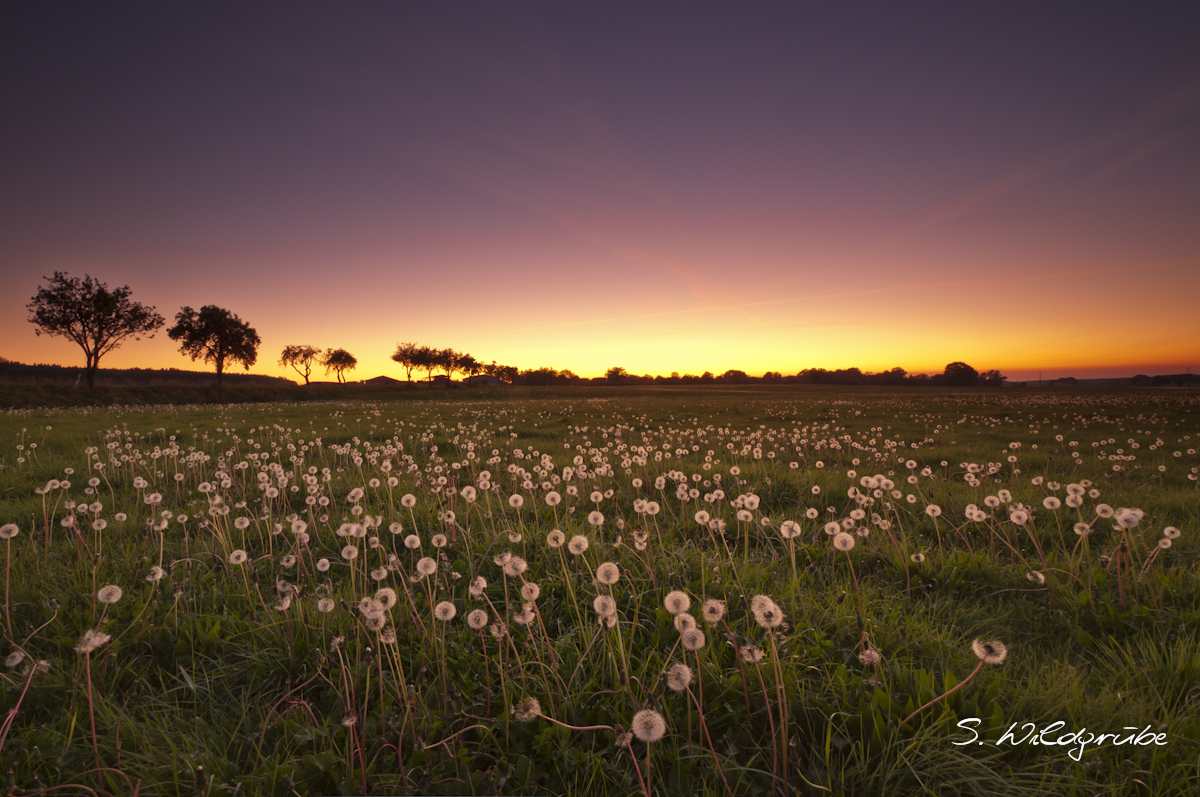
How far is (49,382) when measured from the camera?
35.9m

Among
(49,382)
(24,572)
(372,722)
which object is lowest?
(372,722)

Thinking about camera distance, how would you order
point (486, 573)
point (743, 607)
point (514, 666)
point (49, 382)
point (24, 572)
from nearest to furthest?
point (514, 666), point (743, 607), point (24, 572), point (486, 573), point (49, 382)

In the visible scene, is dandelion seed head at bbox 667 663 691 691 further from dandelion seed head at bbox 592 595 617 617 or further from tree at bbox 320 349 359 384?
tree at bbox 320 349 359 384

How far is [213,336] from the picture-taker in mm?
59906

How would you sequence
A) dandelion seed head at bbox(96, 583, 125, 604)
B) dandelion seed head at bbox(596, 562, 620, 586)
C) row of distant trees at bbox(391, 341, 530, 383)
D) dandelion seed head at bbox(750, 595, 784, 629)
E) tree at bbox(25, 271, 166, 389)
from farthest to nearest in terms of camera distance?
row of distant trees at bbox(391, 341, 530, 383), tree at bbox(25, 271, 166, 389), dandelion seed head at bbox(96, 583, 125, 604), dandelion seed head at bbox(596, 562, 620, 586), dandelion seed head at bbox(750, 595, 784, 629)

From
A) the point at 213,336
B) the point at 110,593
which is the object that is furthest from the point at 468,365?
the point at 110,593

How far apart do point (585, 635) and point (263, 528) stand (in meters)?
4.06

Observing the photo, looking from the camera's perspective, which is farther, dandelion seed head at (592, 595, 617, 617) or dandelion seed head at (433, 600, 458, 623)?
dandelion seed head at (433, 600, 458, 623)

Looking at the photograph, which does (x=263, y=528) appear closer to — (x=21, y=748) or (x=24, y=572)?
(x=24, y=572)

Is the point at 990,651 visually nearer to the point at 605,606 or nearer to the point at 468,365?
the point at 605,606

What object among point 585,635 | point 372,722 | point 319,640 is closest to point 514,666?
point 585,635

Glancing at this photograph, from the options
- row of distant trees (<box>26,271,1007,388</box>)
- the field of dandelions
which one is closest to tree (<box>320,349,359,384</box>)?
row of distant trees (<box>26,271,1007,388</box>)

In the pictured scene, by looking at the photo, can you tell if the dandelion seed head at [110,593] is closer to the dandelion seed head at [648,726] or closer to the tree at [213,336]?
the dandelion seed head at [648,726]

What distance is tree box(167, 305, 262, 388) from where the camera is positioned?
191ft
